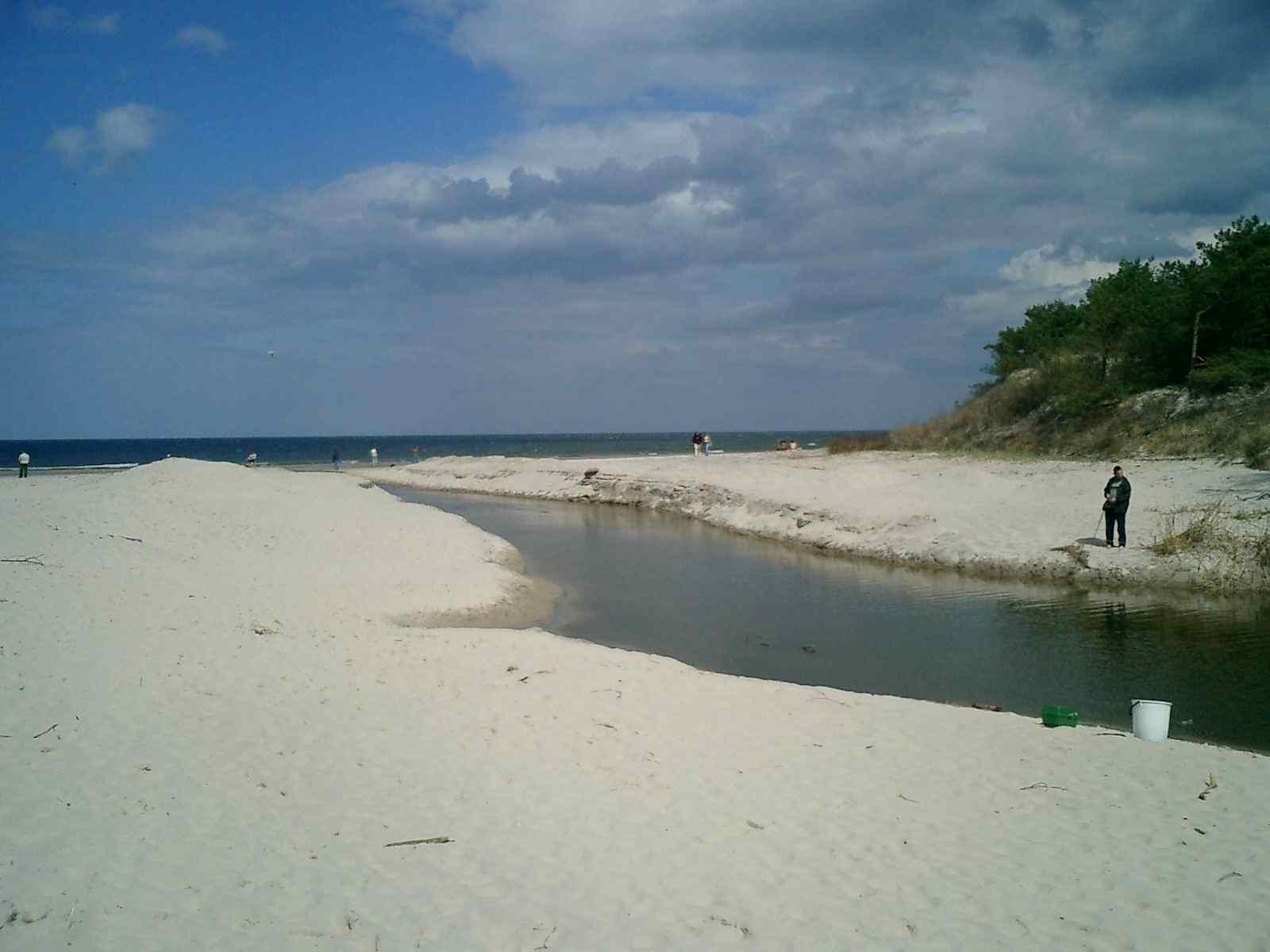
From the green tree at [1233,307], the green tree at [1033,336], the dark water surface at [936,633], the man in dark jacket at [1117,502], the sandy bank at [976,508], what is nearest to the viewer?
the dark water surface at [936,633]

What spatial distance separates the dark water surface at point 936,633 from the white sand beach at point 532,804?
70.7 inches

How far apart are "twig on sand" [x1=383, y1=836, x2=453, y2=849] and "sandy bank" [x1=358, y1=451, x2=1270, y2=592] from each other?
15.7 m

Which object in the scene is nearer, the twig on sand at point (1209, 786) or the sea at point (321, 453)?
the twig on sand at point (1209, 786)

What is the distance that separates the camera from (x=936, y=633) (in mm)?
14516

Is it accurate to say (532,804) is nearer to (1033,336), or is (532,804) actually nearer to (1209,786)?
(1209,786)

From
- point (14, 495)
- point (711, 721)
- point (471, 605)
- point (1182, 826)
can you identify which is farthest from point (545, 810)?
point (14, 495)

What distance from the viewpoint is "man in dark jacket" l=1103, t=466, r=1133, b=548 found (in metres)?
18.0

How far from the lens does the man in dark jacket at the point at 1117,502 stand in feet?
59.1

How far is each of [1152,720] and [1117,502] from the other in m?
10.9

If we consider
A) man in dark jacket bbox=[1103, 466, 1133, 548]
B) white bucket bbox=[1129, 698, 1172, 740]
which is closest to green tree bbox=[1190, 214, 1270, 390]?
man in dark jacket bbox=[1103, 466, 1133, 548]

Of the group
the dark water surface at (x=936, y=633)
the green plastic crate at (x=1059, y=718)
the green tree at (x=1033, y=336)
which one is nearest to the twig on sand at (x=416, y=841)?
the green plastic crate at (x=1059, y=718)

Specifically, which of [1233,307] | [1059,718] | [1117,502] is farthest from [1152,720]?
[1233,307]

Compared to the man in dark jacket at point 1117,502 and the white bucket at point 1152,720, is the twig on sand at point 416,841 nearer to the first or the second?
the white bucket at point 1152,720

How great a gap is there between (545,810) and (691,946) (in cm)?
204
